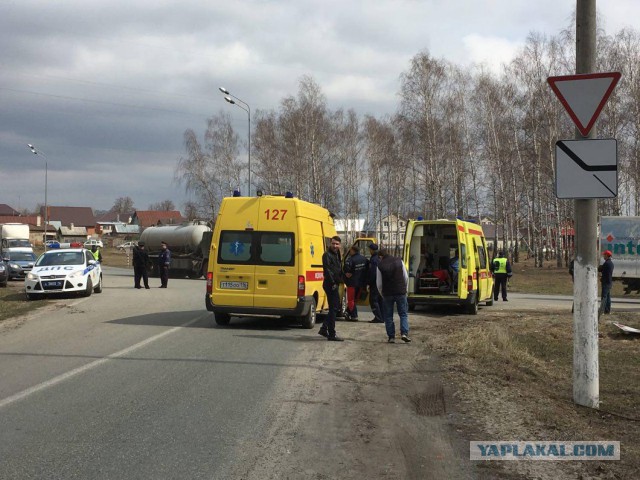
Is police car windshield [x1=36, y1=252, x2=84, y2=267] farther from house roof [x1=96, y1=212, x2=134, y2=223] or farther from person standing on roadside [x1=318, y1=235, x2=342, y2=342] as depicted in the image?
house roof [x1=96, y1=212, x2=134, y2=223]

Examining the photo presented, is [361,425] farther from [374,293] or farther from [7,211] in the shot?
[7,211]

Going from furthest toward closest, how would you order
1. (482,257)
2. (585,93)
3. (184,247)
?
(184,247)
(482,257)
(585,93)

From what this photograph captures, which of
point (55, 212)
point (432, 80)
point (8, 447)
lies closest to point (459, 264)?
point (8, 447)

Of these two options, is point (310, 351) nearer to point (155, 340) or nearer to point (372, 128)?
point (155, 340)

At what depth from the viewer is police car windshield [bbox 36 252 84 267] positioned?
21812 millimetres

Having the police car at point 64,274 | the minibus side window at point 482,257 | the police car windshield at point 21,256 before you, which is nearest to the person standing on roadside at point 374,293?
the minibus side window at point 482,257

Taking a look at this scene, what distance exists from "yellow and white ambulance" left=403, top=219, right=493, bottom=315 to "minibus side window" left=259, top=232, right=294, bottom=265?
180 inches

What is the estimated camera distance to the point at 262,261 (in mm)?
13461

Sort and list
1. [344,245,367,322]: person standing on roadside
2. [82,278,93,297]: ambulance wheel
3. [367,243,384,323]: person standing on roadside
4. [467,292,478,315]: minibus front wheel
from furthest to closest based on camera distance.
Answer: [82,278,93,297]: ambulance wheel
[467,292,478,315]: minibus front wheel
[344,245,367,322]: person standing on roadside
[367,243,384,323]: person standing on roadside

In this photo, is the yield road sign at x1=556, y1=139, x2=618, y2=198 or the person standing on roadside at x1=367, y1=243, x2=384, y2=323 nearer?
the yield road sign at x1=556, y1=139, x2=618, y2=198

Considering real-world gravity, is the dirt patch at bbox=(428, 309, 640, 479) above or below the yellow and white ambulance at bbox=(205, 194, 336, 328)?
below

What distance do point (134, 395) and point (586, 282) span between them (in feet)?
16.7

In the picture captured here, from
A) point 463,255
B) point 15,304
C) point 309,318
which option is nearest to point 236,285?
point 309,318

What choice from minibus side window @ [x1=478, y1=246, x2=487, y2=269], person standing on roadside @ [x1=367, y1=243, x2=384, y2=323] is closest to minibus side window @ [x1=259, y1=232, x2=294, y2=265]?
person standing on roadside @ [x1=367, y1=243, x2=384, y2=323]
